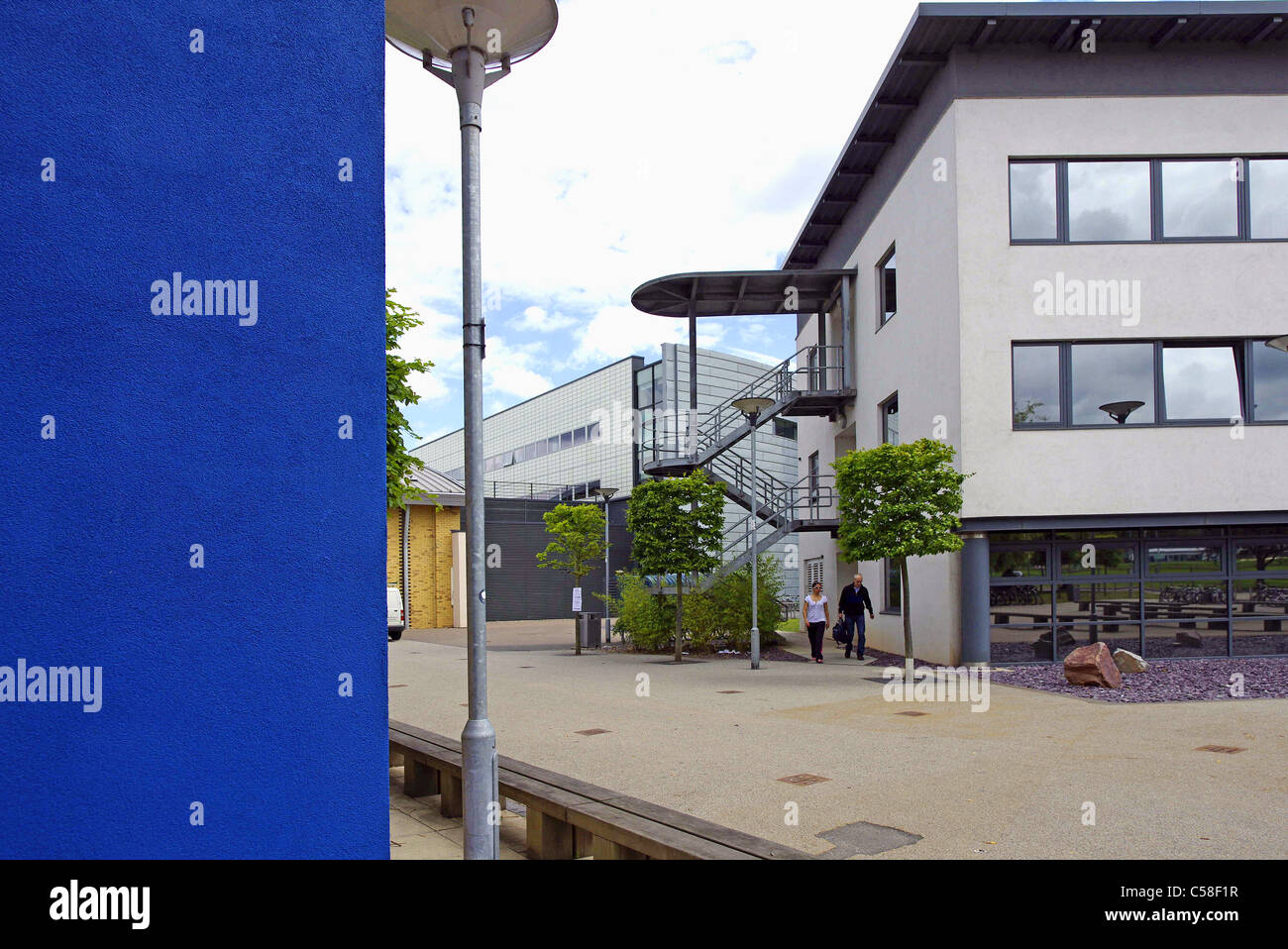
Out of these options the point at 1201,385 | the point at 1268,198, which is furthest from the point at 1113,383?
the point at 1268,198

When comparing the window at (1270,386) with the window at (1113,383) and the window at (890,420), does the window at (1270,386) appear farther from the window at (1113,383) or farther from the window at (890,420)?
the window at (890,420)

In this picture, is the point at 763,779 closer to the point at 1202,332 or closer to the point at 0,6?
the point at 0,6

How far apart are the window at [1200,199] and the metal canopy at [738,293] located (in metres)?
7.63

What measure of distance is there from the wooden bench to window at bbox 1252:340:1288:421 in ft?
52.7

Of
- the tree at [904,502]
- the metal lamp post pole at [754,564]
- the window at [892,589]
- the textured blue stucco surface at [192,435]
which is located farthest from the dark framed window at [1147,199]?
the textured blue stucco surface at [192,435]

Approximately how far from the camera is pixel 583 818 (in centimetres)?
552

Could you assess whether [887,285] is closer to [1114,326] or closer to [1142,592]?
[1114,326]

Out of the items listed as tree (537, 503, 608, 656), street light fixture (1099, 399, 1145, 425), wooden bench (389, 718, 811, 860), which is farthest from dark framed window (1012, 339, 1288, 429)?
wooden bench (389, 718, 811, 860)

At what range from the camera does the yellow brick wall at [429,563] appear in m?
35.2

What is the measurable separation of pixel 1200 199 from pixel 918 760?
13.8 m

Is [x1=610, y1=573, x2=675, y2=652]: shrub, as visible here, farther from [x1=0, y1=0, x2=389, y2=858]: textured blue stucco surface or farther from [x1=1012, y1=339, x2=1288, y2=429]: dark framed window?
[x1=0, y1=0, x2=389, y2=858]: textured blue stucco surface

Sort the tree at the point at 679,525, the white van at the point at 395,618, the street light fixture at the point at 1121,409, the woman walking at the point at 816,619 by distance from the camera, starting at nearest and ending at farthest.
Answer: the street light fixture at the point at 1121,409 → the woman walking at the point at 816,619 → the tree at the point at 679,525 → the white van at the point at 395,618

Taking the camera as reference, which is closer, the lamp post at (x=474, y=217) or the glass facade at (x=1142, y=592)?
the lamp post at (x=474, y=217)

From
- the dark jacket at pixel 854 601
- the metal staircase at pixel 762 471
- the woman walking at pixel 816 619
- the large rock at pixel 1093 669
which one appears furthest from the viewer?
the metal staircase at pixel 762 471
